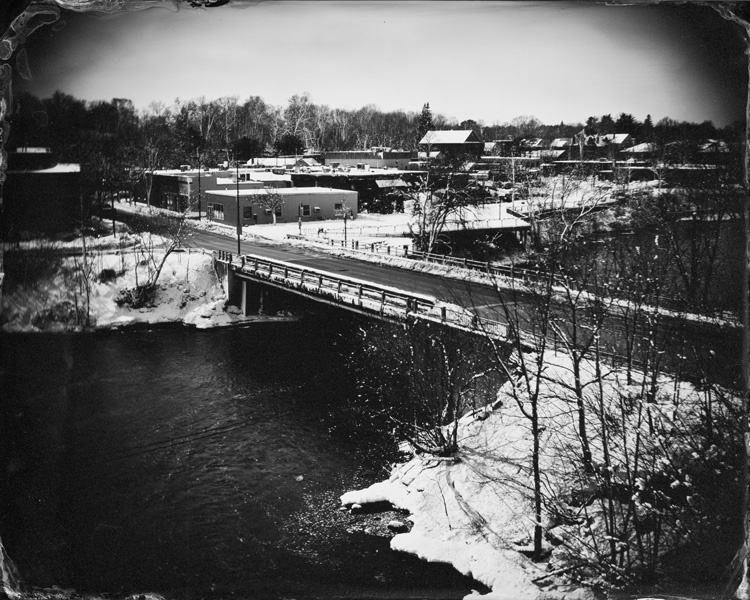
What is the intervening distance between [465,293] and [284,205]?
47.8 feet

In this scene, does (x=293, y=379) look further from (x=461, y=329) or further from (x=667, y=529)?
(x=667, y=529)

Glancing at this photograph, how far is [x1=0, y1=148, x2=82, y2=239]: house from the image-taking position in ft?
8.45

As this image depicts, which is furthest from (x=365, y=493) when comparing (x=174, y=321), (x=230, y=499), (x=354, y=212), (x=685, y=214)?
(x=354, y=212)

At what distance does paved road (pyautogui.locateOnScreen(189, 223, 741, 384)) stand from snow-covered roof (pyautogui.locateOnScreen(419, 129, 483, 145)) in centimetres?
225

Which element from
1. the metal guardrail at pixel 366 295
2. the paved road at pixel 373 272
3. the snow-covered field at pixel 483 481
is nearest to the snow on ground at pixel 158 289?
the metal guardrail at pixel 366 295

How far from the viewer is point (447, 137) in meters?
10.8

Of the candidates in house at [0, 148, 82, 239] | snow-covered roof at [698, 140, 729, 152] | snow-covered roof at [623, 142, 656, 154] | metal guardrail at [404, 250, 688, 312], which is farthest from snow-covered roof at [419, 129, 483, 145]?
house at [0, 148, 82, 239]

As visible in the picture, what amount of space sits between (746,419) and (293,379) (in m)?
8.17

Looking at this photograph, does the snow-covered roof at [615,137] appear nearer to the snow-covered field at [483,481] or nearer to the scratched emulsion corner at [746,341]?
the snow-covered field at [483,481]

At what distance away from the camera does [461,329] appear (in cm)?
759

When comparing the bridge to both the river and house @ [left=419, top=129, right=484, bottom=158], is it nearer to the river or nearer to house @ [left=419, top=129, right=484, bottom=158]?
the river

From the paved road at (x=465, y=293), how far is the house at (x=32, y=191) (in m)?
3.13

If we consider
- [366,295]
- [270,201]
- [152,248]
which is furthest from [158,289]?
[270,201]

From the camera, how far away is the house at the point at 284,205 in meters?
22.7
